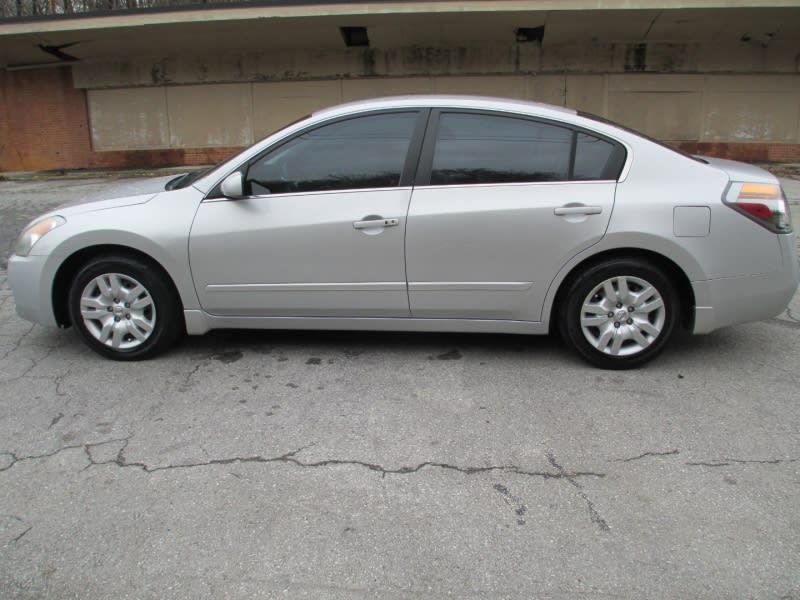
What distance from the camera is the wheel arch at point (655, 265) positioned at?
3.96 meters

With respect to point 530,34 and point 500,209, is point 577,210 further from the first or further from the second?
point 530,34

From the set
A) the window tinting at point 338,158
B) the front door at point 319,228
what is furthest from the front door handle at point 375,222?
the window tinting at point 338,158

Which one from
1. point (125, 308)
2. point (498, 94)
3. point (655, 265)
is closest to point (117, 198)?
point (125, 308)

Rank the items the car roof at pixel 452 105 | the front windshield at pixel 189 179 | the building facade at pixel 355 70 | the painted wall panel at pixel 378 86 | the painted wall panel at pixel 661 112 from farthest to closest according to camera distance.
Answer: the painted wall panel at pixel 378 86
the painted wall panel at pixel 661 112
the building facade at pixel 355 70
the front windshield at pixel 189 179
the car roof at pixel 452 105

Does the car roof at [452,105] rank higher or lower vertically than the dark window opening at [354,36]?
lower

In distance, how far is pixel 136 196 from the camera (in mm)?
4359

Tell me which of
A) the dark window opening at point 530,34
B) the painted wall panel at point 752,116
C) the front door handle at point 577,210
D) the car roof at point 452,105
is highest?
the dark window opening at point 530,34

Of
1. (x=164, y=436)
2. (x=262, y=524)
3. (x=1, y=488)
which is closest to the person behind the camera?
(x=262, y=524)

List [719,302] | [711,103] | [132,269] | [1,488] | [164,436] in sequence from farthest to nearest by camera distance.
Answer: [711,103], [132,269], [719,302], [164,436], [1,488]

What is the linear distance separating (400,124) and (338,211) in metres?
0.68

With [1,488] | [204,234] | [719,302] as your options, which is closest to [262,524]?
[1,488]

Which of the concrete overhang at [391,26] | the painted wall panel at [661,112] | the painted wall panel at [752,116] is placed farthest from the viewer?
the painted wall panel at [661,112]

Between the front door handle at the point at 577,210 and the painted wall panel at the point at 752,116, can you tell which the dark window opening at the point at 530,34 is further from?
the front door handle at the point at 577,210

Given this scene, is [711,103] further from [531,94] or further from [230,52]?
[230,52]
